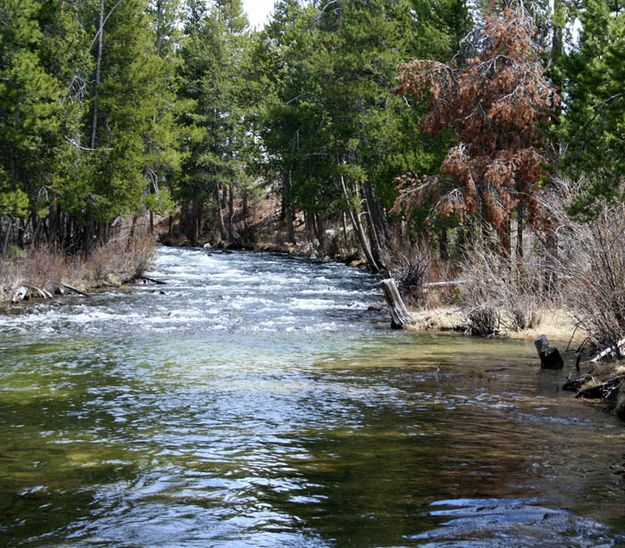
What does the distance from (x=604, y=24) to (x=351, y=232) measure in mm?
29038

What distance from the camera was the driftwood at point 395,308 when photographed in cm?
1891

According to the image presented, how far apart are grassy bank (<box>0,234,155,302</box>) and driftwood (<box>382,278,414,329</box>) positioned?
10625mm

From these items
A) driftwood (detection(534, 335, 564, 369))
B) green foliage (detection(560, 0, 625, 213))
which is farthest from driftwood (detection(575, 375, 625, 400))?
green foliage (detection(560, 0, 625, 213))

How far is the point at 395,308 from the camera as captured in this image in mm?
19047

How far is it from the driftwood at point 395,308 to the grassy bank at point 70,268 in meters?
10.6

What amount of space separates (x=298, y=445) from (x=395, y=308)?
35.6ft

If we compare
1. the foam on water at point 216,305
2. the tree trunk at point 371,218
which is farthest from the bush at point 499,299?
the tree trunk at point 371,218

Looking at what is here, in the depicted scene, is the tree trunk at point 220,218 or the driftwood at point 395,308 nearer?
the driftwood at point 395,308

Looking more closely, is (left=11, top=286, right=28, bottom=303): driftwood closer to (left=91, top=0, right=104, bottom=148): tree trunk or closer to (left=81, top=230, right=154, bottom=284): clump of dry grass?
(left=81, top=230, right=154, bottom=284): clump of dry grass

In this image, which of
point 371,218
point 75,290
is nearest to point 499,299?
point 75,290

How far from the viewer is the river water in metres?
5.96

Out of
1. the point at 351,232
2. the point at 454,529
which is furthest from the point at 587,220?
the point at 351,232

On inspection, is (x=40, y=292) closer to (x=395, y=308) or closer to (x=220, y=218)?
(x=395, y=308)

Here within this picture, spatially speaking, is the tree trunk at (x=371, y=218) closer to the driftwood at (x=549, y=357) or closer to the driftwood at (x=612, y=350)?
the driftwood at (x=549, y=357)
